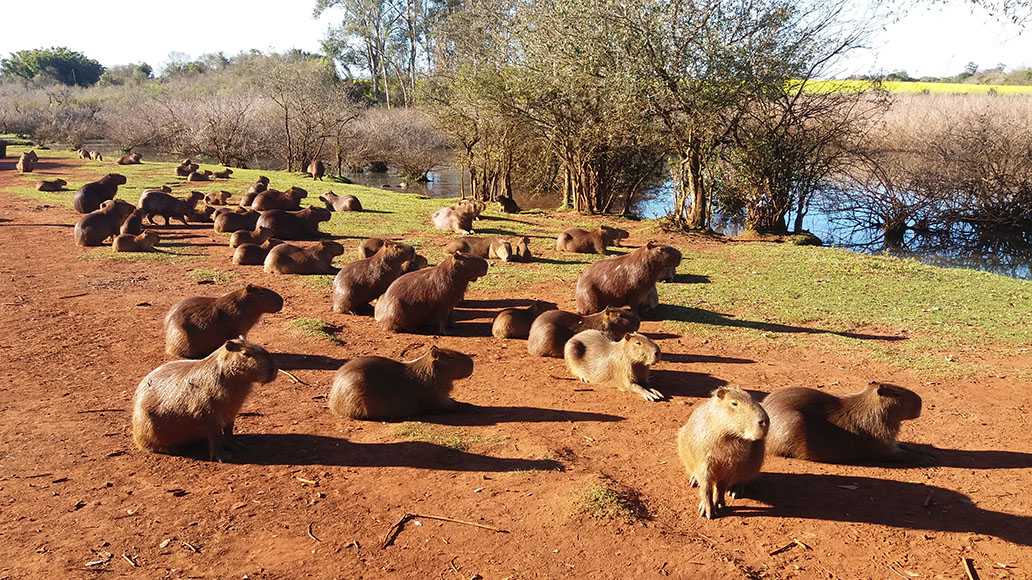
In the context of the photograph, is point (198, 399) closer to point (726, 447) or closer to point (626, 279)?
point (726, 447)

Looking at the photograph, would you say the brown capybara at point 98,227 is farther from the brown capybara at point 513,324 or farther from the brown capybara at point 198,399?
the brown capybara at point 198,399

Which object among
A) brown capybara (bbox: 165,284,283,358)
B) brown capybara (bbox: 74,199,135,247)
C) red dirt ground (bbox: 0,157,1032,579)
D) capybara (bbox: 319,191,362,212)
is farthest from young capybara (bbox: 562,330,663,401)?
capybara (bbox: 319,191,362,212)

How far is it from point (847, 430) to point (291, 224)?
10117mm

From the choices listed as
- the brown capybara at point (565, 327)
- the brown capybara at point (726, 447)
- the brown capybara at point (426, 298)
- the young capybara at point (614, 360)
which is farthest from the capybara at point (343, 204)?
the brown capybara at point (726, 447)

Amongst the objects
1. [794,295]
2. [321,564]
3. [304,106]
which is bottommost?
[321,564]

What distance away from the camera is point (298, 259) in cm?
985

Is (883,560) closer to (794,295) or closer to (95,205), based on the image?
(794,295)

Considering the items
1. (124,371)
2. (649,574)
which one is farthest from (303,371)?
(649,574)

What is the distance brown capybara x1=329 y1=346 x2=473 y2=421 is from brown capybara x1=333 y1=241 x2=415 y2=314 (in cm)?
276

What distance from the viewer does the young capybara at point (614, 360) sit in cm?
564

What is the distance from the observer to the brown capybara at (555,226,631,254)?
12.0m

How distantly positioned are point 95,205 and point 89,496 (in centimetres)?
1240

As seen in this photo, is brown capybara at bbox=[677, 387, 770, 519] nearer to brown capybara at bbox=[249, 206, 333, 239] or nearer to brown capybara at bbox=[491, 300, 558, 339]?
brown capybara at bbox=[491, 300, 558, 339]

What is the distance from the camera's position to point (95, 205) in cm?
1436
